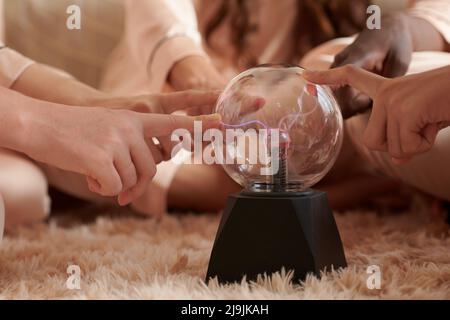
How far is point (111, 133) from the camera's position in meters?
0.64

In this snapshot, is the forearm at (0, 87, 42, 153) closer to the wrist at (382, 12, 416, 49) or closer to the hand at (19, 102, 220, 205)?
the hand at (19, 102, 220, 205)

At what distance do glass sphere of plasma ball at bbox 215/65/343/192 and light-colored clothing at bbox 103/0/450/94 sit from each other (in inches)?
16.9

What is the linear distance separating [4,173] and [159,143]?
36 cm

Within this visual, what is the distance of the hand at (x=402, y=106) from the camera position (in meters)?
0.63

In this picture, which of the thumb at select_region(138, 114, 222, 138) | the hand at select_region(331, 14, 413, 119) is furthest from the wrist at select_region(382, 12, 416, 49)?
the thumb at select_region(138, 114, 222, 138)

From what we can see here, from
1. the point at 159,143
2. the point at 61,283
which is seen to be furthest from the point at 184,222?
the point at 61,283

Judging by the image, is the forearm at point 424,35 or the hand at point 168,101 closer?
the hand at point 168,101

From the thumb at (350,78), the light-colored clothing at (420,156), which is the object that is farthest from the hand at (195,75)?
the thumb at (350,78)

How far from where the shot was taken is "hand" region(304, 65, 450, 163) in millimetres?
634

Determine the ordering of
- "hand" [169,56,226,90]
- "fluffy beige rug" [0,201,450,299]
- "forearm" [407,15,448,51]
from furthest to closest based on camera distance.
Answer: "hand" [169,56,226,90]
"forearm" [407,15,448,51]
"fluffy beige rug" [0,201,450,299]

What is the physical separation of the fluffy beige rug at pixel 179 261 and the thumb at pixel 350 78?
0.67ft

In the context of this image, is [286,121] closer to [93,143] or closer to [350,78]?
[350,78]

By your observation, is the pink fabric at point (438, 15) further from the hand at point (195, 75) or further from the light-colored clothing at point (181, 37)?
the hand at point (195, 75)

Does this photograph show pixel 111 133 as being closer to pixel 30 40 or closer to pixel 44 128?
pixel 44 128
